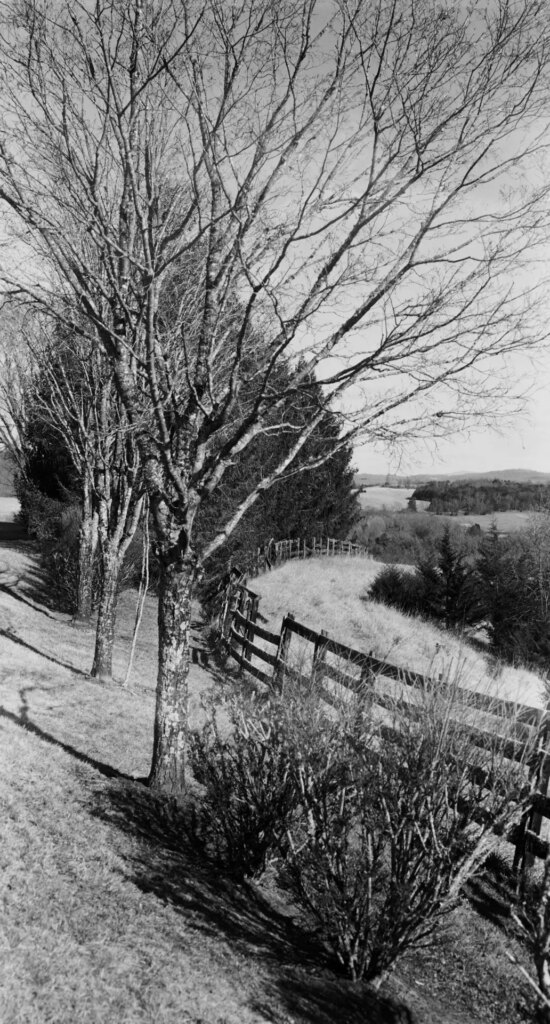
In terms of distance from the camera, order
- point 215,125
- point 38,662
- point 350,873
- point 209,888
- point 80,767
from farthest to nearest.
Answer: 1. point 38,662
2. point 80,767
3. point 215,125
4. point 209,888
5. point 350,873

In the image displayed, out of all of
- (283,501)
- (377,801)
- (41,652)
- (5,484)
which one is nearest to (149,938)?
(377,801)

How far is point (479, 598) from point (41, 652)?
20.9 m

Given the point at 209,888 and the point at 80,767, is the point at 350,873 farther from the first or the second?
the point at 80,767

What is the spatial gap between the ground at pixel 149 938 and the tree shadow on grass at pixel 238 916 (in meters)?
0.01

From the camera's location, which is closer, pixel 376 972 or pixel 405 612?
pixel 376 972

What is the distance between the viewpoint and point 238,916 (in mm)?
4203

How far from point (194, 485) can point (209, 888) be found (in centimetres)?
300

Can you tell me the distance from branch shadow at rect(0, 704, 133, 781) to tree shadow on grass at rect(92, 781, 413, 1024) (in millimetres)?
713

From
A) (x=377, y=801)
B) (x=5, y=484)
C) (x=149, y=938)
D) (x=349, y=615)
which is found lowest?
(x=349, y=615)

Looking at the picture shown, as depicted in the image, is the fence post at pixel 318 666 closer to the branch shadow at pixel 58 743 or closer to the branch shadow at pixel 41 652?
the branch shadow at pixel 58 743

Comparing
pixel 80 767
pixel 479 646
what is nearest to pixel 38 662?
pixel 80 767

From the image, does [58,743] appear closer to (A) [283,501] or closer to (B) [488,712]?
(B) [488,712]

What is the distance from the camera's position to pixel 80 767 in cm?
607

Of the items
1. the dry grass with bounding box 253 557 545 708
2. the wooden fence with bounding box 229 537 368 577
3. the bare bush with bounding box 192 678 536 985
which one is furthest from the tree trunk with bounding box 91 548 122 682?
the wooden fence with bounding box 229 537 368 577
